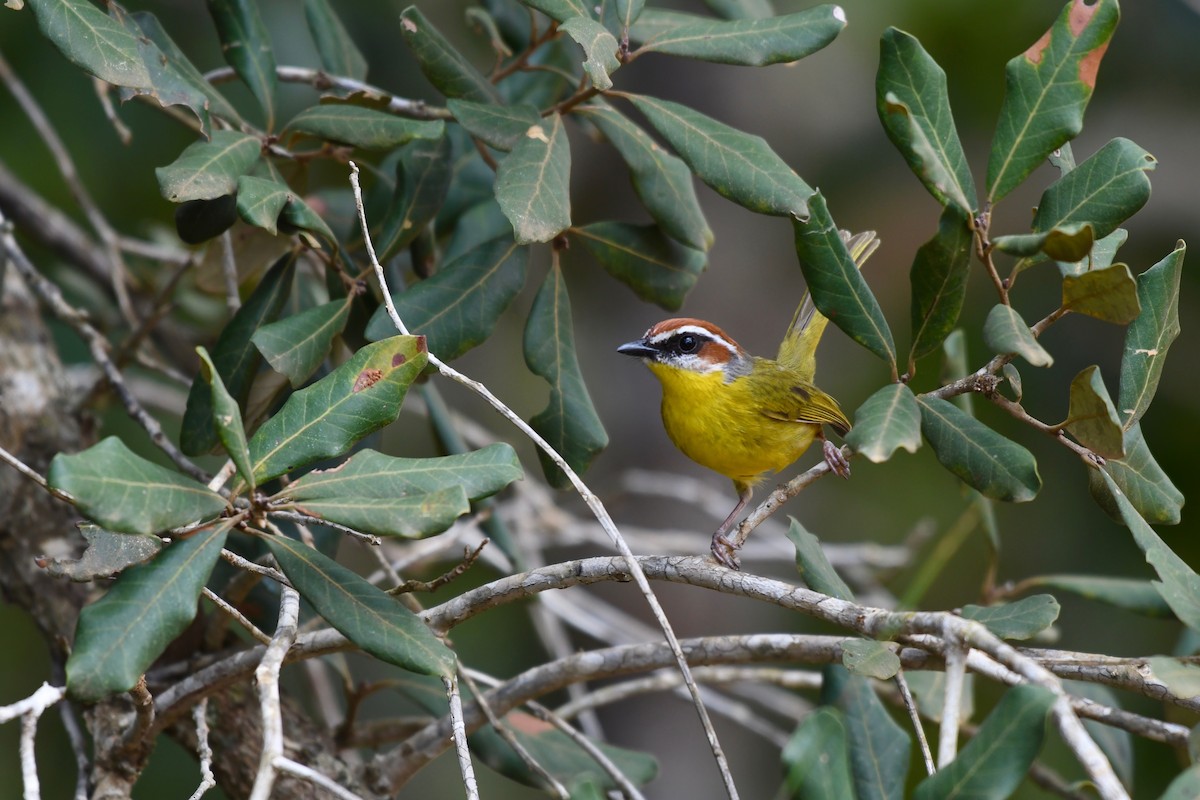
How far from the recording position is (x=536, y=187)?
6.77 feet

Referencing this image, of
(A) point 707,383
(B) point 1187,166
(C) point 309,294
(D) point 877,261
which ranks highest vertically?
(C) point 309,294

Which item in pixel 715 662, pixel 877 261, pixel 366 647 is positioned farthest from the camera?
pixel 877 261

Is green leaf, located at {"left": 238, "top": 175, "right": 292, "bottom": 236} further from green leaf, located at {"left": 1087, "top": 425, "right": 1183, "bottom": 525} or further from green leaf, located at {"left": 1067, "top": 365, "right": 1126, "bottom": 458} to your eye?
green leaf, located at {"left": 1087, "top": 425, "right": 1183, "bottom": 525}

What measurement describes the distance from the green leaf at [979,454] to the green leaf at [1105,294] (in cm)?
26

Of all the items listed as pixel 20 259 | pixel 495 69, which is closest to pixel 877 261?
pixel 495 69

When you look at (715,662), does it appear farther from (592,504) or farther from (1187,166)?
(1187,166)

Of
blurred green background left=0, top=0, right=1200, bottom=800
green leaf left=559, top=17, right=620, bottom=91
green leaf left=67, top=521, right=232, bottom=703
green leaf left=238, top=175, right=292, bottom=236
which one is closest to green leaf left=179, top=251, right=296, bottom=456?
green leaf left=238, top=175, right=292, bottom=236

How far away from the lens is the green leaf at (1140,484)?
1916 mm

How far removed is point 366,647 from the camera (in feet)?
5.46

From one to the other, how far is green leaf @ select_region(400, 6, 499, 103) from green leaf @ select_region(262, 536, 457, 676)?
3.64 ft

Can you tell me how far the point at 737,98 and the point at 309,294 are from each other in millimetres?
4033

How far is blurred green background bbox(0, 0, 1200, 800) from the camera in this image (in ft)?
18.2

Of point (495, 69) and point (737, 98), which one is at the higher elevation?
point (495, 69)

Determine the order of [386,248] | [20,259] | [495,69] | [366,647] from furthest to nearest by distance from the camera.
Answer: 1. [20,259]
2. [495,69]
3. [386,248]
4. [366,647]
